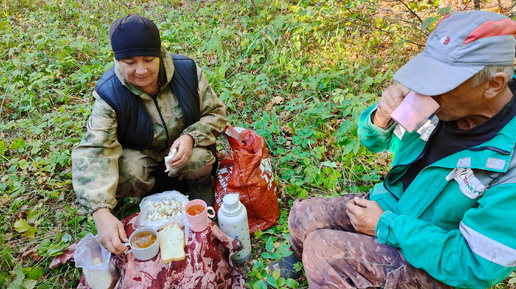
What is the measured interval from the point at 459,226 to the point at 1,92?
5.99 m

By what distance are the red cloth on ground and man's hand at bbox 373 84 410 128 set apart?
4.32 ft

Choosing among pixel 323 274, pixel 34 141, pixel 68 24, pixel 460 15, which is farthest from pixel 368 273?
pixel 68 24

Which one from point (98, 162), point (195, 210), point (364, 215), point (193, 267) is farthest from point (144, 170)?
point (364, 215)

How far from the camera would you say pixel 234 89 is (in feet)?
13.6

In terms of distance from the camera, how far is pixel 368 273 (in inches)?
64.5

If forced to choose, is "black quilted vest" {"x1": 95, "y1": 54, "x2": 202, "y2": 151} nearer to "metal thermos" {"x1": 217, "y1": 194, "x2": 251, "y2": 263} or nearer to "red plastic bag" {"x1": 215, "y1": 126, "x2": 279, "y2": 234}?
"red plastic bag" {"x1": 215, "y1": 126, "x2": 279, "y2": 234}

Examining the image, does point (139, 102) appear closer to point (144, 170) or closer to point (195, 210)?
point (144, 170)

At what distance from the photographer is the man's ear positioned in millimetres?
1289

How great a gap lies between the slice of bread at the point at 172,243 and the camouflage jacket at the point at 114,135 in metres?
0.42

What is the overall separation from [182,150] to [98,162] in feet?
1.95

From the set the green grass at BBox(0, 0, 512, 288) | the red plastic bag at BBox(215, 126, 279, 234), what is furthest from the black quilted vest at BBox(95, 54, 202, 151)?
the green grass at BBox(0, 0, 512, 288)

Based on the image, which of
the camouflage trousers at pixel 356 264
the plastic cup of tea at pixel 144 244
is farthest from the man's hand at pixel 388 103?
the plastic cup of tea at pixel 144 244

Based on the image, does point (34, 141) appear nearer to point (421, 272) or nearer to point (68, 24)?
point (68, 24)

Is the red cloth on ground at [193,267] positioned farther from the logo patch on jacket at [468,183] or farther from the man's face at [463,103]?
the man's face at [463,103]
